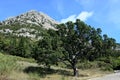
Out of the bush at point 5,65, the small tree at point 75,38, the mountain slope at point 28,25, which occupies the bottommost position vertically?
the bush at point 5,65

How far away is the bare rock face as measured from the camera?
163038mm

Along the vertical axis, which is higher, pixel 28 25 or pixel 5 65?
pixel 28 25

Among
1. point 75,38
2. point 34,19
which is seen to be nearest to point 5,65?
point 75,38

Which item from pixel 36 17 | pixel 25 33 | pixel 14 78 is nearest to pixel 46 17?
pixel 36 17

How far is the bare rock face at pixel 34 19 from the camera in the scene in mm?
163038

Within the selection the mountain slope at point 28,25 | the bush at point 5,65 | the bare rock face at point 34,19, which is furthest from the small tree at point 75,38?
the bare rock face at point 34,19

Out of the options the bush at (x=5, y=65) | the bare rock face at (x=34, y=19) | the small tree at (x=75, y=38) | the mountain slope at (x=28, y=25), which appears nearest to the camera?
the bush at (x=5, y=65)

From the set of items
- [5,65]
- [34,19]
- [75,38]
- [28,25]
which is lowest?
[5,65]

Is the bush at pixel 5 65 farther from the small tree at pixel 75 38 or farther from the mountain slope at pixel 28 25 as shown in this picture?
the mountain slope at pixel 28 25

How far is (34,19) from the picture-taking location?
539ft

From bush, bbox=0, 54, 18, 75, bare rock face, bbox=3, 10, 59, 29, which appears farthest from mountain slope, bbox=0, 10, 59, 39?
bush, bbox=0, 54, 18, 75

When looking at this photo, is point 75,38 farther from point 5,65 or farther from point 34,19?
point 34,19

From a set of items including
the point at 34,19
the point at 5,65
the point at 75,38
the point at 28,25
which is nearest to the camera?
the point at 5,65

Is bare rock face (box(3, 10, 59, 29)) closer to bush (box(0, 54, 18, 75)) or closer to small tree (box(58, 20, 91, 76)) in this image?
small tree (box(58, 20, 91, 76))
